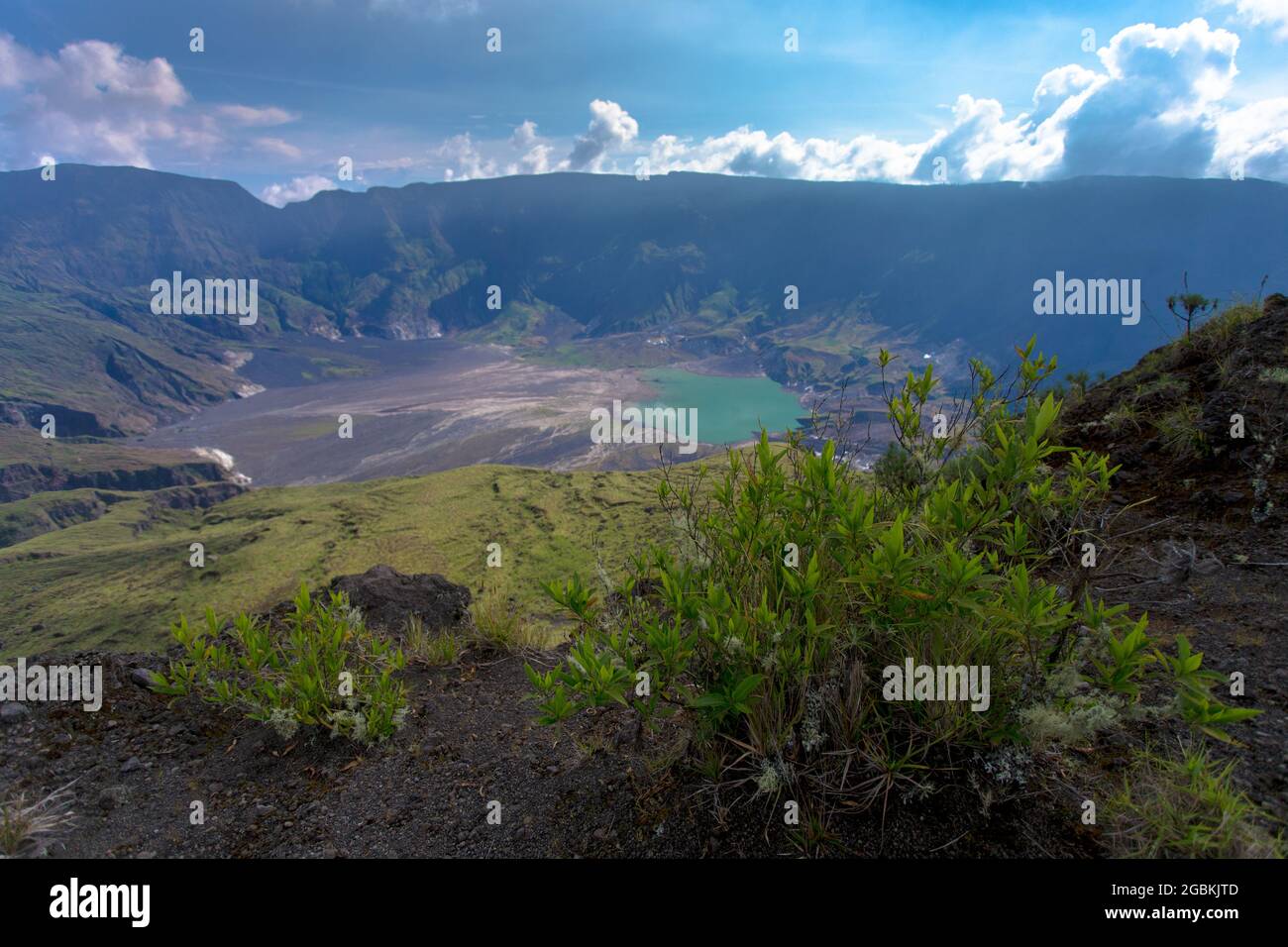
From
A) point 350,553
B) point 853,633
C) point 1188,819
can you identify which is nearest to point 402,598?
point 853,633

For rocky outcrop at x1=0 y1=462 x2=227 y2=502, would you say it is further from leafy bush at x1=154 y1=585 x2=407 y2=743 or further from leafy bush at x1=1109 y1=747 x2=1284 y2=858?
leafy bush at x1=1109 y1=747 x2=1284 y2=858

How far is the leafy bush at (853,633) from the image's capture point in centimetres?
222

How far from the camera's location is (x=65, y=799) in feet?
11.0

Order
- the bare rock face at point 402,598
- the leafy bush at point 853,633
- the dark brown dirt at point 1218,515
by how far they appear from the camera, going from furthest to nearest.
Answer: the bare rock face at point 402,598, the dark brown dirt at point 1218,515, the leafy bush at point 853,633

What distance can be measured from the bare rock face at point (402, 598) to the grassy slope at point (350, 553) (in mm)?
20189

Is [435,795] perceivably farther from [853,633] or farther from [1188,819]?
[1188,819]

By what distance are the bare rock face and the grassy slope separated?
20.2m

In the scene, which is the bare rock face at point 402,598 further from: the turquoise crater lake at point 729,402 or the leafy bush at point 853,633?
the turquoise crater lake at point 729,402

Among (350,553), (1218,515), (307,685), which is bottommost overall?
(350,553)

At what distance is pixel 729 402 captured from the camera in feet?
552

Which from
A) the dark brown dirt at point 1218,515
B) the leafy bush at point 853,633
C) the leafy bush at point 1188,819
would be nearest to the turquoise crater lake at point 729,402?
the dark brown dirt at point 1218,515

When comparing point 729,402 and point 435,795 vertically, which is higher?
point 729,402

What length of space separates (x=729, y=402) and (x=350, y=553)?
5387 inches

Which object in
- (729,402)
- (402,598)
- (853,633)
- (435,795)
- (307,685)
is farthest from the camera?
(729,402)
